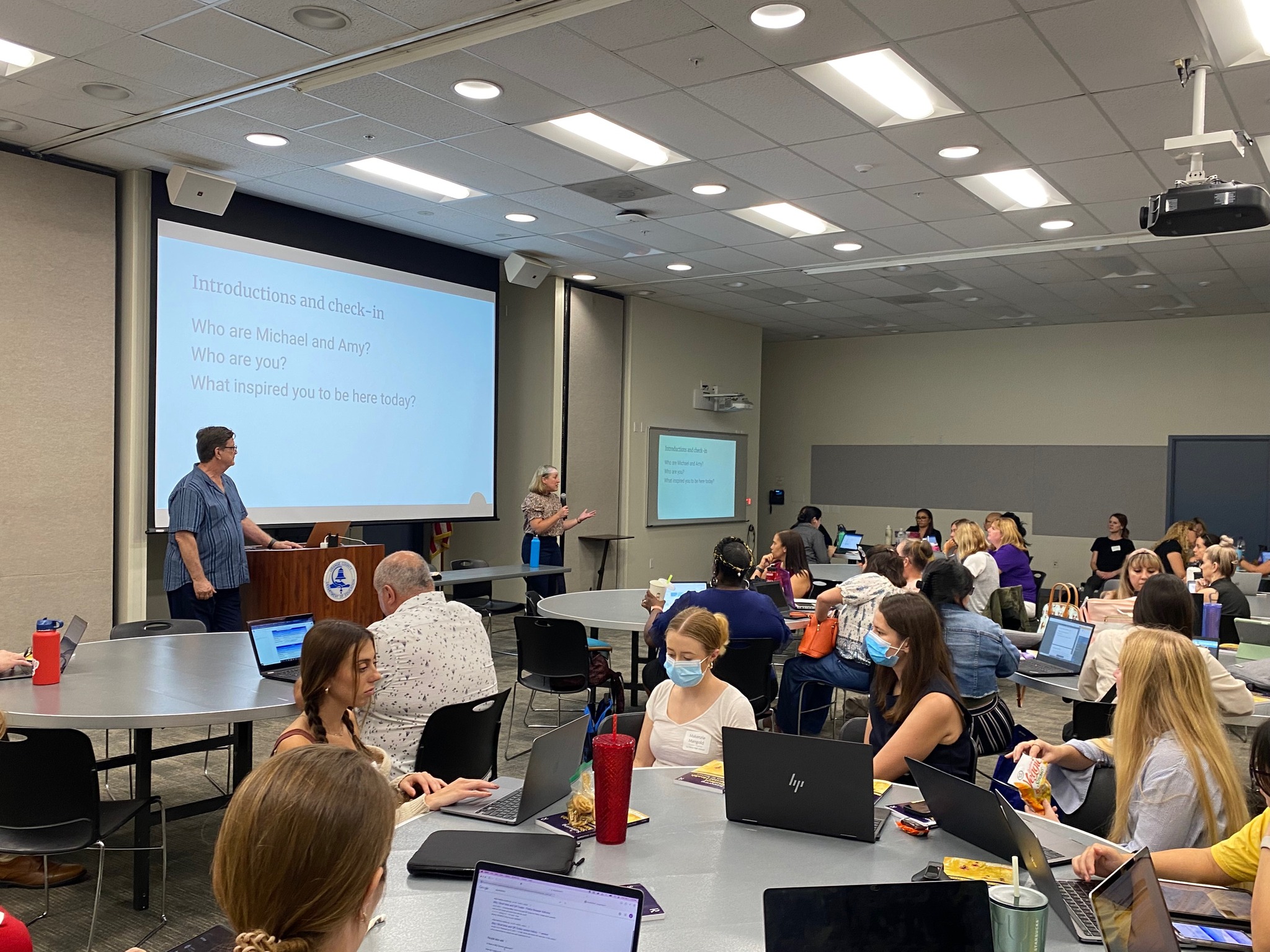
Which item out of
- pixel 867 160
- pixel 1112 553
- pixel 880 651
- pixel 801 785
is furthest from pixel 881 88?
pixel 1112 553

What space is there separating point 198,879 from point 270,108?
4.05m

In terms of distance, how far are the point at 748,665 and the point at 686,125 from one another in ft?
10.1

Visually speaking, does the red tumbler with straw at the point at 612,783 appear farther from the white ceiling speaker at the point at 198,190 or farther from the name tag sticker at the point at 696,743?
the white ceiling speaker at the point at 198,190

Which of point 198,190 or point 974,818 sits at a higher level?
point 198,190

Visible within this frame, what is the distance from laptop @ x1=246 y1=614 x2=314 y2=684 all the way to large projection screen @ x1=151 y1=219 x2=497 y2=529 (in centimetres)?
380

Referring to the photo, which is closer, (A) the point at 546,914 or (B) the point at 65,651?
(A) the point at 546,914

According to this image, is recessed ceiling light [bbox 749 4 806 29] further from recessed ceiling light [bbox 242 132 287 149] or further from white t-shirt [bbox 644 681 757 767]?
recessed ceiling light [bbox 242 132 287 149]

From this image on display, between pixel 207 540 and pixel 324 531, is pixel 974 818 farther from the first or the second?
pixel 324 531

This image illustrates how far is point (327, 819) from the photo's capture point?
1.17m

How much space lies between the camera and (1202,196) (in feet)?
14.4

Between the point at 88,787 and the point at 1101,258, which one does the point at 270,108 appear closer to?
the point at 88,787

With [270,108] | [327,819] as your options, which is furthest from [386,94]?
[327,819]

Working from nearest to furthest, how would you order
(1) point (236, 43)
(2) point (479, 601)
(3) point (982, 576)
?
(1) point (236, 43) → (3) point (982, 576) → (2) point (479, 601)

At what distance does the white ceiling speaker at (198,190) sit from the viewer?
264 inches
